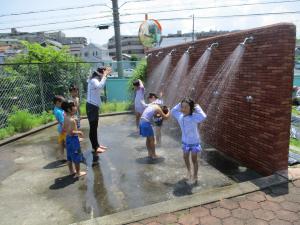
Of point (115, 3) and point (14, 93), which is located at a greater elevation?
point (115, 3)

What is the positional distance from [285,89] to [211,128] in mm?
2563

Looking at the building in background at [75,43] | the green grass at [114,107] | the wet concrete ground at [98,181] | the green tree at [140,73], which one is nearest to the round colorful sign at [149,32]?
the green tree at [140,73]

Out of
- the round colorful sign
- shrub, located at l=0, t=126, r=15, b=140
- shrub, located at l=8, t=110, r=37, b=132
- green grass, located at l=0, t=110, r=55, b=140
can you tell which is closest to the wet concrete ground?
shrub, located at l=0, t=126, r=15, b=140

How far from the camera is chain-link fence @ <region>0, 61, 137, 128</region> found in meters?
10.0

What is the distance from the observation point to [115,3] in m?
17.7

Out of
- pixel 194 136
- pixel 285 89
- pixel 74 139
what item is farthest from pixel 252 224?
pixel 74 139

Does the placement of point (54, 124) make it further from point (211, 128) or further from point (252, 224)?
point (252, 224)

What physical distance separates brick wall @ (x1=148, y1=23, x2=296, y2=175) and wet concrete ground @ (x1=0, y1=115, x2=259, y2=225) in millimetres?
387

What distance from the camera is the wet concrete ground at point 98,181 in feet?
14.7

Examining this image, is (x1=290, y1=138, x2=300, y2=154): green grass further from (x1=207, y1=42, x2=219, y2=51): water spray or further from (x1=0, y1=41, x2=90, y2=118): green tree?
(x1=0, y1=41, x2=90, y2=118): green tree

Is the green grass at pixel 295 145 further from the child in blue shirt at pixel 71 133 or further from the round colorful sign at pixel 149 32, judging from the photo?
the round colorful sign at pixel 149 32

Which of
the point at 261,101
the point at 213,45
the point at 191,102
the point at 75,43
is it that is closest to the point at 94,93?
the point at 191,102

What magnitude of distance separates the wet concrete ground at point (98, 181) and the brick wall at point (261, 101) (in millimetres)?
387

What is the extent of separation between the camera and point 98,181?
541cm
